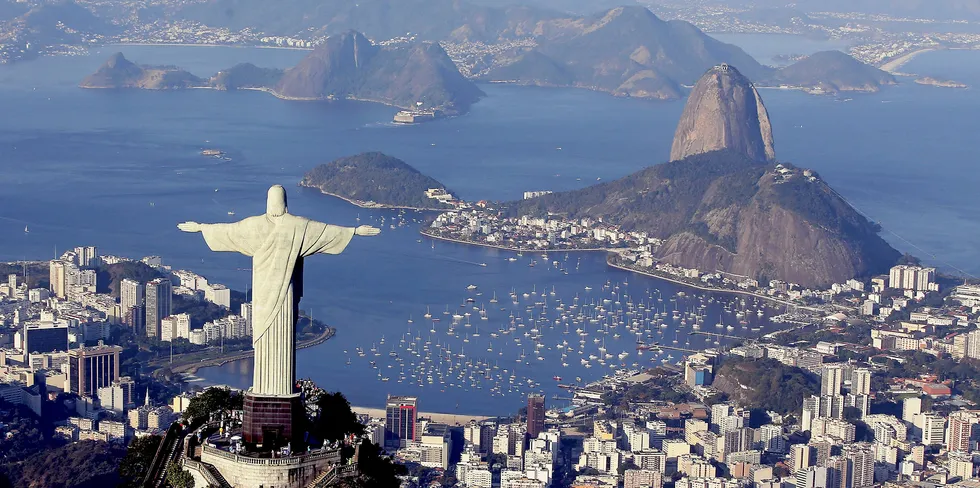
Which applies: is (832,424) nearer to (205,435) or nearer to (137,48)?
(205,435)

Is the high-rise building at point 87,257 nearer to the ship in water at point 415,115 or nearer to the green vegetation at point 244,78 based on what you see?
the ship in water at point 415,115

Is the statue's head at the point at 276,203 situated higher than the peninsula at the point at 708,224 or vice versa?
the statue's head at the point at 276,203

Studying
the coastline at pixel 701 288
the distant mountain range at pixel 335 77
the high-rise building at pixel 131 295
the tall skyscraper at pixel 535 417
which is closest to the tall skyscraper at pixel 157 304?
the high-rise building at pixel 131 295

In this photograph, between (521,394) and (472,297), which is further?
(472,297)

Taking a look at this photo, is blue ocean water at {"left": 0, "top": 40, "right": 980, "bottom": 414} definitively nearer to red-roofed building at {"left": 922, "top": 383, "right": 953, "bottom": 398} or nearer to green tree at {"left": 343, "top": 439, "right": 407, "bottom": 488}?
red-roofed building at {"left": 922, "top": 383, "right": 953, "bottom": 398}

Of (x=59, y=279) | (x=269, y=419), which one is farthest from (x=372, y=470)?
(x=59, y=279)

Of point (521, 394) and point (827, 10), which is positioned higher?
point (827, 10)

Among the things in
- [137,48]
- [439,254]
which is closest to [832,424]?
[439,254]
